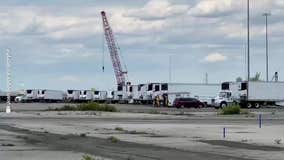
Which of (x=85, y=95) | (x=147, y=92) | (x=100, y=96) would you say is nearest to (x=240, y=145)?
(x=147, y=92)

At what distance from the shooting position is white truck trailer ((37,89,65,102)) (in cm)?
14662

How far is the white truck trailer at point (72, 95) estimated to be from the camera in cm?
14538

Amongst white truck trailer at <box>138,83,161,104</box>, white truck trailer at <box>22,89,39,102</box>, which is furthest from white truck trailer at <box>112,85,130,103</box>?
white truck trailer at <box>22,89,39,102</box>

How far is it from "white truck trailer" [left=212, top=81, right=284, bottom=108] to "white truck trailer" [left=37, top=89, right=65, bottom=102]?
195 feet

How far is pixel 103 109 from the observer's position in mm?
72688

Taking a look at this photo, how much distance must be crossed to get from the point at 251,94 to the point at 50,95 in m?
65.1

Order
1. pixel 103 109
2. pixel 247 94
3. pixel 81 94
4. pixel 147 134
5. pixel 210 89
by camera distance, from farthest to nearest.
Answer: pixel 81 94, pixel 210 89, pixel 247 94, pixel 103 109, pixel 147 134

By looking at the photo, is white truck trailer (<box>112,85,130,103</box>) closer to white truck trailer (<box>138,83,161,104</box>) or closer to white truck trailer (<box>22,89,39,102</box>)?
white truck trailer (<box>138,83,161,104</box>)

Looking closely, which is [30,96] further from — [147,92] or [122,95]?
[147,92]

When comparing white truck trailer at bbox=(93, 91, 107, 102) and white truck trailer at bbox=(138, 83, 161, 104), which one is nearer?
white truck trailer at bbox=(138, 83, 161, 104)

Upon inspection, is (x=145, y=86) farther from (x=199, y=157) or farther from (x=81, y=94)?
(x=199, y=157)

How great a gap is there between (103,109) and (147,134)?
129 feet

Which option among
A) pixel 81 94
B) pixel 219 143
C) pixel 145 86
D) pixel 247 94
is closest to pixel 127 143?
pixel 219 143

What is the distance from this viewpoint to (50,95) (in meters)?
148
